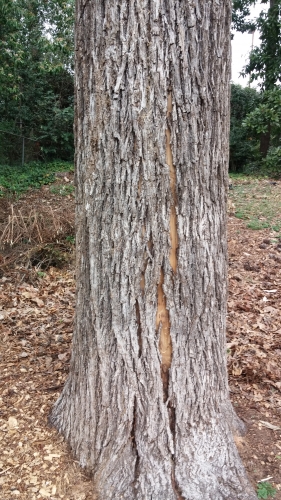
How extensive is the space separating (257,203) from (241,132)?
298 inches

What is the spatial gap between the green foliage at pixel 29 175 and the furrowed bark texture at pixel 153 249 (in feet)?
29.2

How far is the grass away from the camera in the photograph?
6.91 m

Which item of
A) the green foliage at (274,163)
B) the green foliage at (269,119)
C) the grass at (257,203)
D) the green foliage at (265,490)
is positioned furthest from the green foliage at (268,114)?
the green foliage at (265,490)

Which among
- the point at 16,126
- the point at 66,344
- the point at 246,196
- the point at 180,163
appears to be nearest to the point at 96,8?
the point at 180,163

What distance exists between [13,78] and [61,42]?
2.08 meters

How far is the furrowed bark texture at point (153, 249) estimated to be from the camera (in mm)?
1697

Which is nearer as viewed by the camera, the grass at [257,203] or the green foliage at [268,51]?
the grass at [257,203]

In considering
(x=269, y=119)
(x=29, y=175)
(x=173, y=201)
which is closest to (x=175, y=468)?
(x=173, y=201)

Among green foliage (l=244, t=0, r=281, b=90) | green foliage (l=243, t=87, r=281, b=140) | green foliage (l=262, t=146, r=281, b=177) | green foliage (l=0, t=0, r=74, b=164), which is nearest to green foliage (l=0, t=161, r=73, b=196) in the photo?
green foliage (l=0, t=0, r=74, b=164)

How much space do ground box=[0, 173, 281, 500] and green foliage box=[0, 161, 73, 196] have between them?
14.2ft

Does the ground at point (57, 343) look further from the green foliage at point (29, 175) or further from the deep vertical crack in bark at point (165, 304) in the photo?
the green foliage at point (29, 175)

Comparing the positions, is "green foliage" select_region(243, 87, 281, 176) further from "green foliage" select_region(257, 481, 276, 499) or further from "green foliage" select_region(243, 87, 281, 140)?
"green foliage" select_region(257, 481, 276, 499)

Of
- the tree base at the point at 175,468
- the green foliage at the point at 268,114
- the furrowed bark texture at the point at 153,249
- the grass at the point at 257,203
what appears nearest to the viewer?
the furrowed bark texture at the point at 153,249

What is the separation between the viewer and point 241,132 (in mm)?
14852
